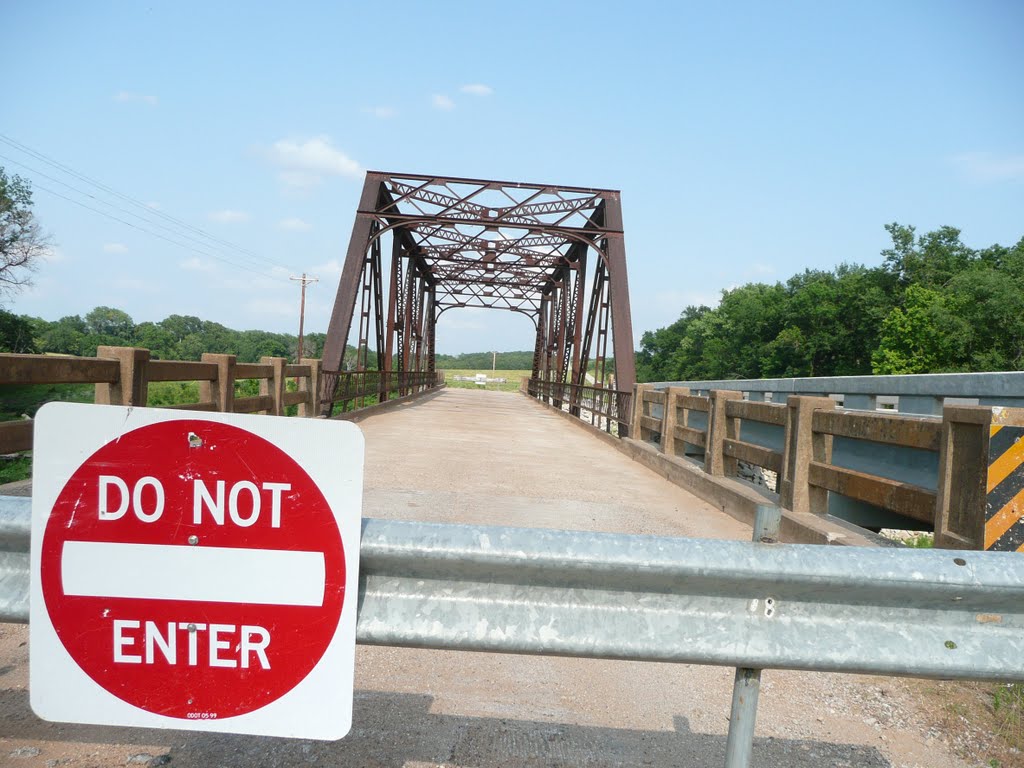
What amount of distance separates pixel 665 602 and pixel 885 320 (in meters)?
61.5

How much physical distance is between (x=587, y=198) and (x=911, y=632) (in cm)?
1884

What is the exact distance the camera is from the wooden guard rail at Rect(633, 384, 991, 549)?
153 inches

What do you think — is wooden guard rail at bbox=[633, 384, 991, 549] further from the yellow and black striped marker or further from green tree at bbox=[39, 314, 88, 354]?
green tree at bbox=[39, 314, 88, 354]

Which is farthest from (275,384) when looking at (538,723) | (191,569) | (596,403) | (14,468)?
(191,569)

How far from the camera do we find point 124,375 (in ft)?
19.8

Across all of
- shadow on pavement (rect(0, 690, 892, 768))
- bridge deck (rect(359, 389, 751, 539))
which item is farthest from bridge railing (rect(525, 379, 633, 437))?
shadow on pavement (rect(0, 690, 892, 768))

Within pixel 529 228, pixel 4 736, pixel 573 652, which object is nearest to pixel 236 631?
pixel 573 652

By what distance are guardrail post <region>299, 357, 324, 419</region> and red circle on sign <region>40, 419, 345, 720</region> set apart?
11.0 meters

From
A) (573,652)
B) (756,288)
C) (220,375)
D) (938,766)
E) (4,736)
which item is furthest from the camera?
(756,288)

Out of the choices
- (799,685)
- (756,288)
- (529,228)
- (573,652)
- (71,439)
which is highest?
(756,288)

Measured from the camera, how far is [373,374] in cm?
2016

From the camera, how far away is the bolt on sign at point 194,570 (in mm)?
1464

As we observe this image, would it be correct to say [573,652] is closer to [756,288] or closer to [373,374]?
[373,374]

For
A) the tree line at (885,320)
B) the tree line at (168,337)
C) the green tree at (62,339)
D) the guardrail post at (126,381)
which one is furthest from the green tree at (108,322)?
the guardrail post at (126,381)
